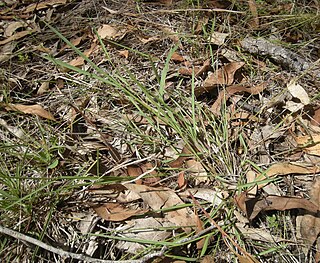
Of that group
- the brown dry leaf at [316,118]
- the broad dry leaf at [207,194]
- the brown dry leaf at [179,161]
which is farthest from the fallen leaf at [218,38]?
the broad dry leaf at [207,194]

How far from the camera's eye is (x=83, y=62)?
1.97 meters

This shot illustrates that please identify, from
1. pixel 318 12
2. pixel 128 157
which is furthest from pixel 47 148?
pixel 318 12

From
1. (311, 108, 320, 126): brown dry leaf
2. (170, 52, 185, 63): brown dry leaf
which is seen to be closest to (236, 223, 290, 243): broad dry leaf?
(311, 108, 320, 126): brown dry leaf

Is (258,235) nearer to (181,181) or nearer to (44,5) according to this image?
(181,181)

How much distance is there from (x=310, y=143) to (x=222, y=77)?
19.1 inches

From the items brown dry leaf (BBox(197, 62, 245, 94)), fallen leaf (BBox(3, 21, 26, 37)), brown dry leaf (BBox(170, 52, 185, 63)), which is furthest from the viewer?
fallen leaf (BBox(3, 21, 26, 37))

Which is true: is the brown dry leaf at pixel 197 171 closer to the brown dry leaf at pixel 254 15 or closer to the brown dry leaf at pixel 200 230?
the brown dry leaf at pixel 200 230

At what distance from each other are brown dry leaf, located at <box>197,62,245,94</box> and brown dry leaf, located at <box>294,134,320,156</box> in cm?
41

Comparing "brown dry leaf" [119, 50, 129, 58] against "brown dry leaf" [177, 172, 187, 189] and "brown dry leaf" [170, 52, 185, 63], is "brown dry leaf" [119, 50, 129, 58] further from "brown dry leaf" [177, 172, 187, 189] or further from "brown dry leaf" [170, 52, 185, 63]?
"brown dry leaf" [177, 172, 187, 189]

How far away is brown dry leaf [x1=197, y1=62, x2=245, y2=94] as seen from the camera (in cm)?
179

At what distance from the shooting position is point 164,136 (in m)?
1.67

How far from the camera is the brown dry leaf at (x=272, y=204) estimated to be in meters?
1.41

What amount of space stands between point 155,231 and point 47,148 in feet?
1.79

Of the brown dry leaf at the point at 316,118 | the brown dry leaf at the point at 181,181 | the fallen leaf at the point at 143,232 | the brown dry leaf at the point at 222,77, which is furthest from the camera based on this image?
the brown dry leaf at the point at 222,77
